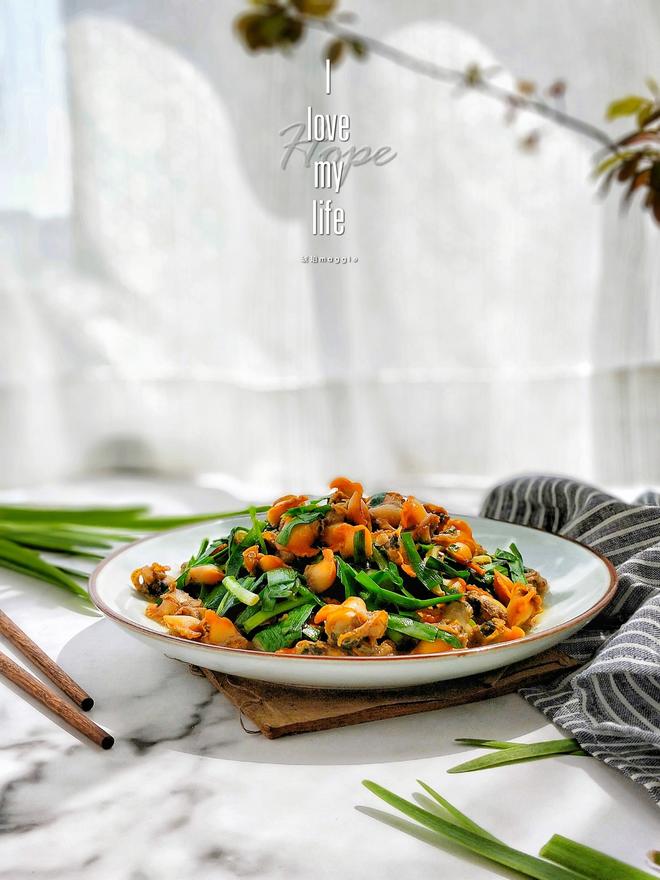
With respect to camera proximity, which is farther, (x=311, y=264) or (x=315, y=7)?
(x=311, y=264)

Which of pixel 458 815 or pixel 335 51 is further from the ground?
pixel 335 51

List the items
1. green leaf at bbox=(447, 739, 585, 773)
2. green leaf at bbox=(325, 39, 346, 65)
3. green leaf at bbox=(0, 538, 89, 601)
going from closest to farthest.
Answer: green leaf at bbox=(447, 739, 585, 773) → green leaf at bbox=(0, 538, 89, 601) → green leaf at bbox=(325, 39, 346, 65)

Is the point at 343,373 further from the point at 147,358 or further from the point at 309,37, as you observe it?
the point at 309,37

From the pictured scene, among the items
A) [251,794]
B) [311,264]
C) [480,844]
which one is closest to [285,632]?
[251,794]

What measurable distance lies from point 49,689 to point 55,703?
0.19 ft

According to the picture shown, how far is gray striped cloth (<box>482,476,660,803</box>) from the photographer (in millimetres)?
674

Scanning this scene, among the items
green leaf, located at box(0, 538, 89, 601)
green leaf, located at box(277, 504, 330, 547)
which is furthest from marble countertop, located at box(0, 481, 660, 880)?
green leaf, located at box(0, 538, 89, 601)

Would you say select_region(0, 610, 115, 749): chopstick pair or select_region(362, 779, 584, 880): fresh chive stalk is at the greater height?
select_region(0, 610, 115, 749): chopstick pair

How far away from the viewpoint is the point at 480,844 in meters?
0.57

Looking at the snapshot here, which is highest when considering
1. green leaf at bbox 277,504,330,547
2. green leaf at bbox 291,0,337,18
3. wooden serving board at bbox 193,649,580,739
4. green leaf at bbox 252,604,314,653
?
green leaf at bbox 291,0,337,18

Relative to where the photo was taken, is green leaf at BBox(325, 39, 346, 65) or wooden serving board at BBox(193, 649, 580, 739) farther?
green leaf at BBox(325, 39, 346, 65)

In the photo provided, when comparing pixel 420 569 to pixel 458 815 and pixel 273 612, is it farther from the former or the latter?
pixel 458 815

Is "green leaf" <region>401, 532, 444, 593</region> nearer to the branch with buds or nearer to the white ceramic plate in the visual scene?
the white ceramic plate

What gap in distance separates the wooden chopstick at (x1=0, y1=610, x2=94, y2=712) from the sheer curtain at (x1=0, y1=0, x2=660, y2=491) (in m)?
1.18
